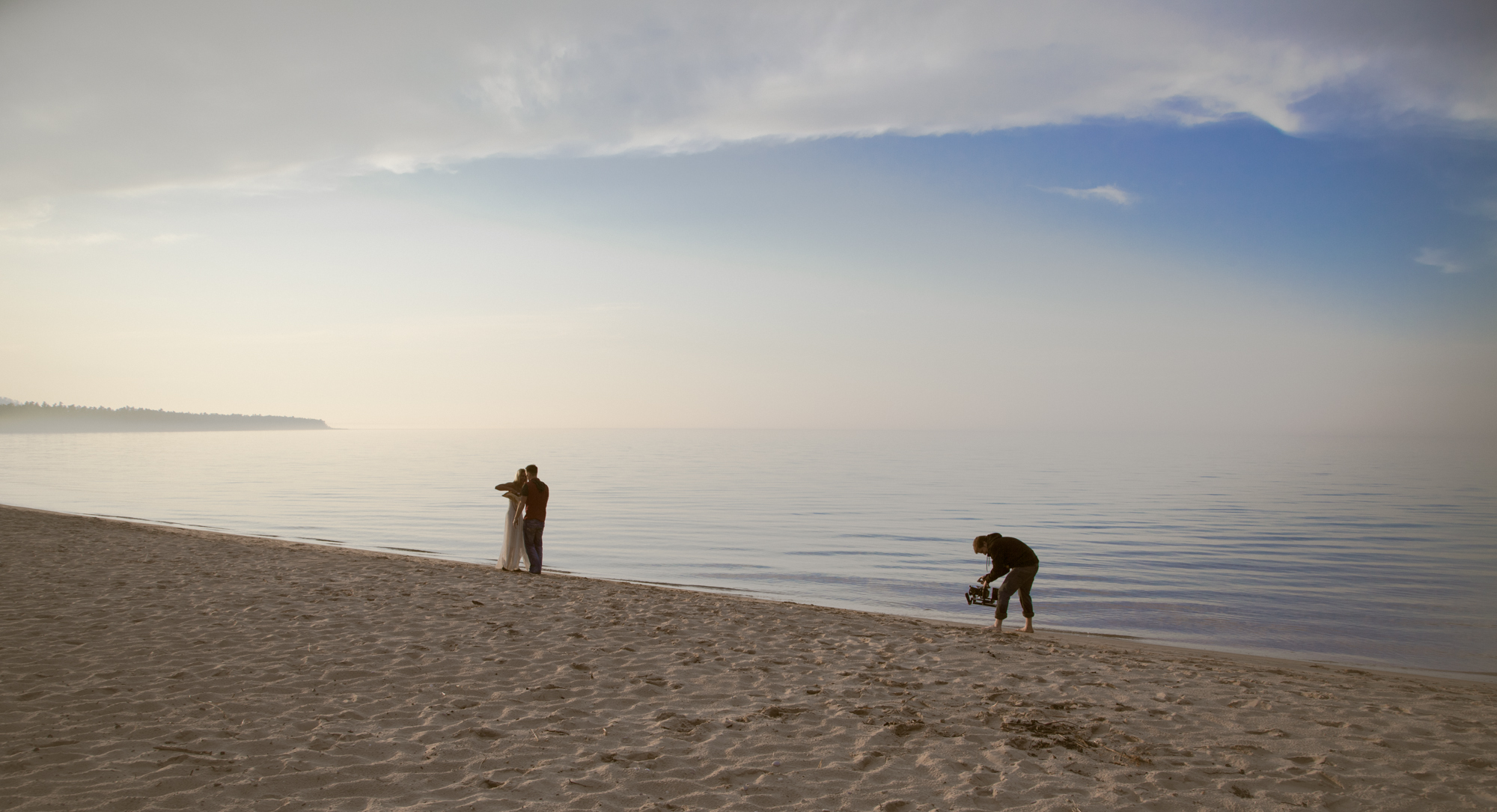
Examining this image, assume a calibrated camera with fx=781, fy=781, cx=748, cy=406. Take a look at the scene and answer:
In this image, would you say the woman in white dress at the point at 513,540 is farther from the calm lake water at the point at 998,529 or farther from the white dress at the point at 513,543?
the calm lake water at the point at 998,529

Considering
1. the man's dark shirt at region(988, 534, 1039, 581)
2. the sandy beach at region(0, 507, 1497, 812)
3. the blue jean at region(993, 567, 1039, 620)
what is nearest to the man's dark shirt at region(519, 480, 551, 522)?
the sandy beach at region(0, 507, 1497, 812)

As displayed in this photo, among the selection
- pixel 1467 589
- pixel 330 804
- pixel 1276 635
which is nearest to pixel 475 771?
pixel 330 804

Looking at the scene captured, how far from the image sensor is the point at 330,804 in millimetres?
4863

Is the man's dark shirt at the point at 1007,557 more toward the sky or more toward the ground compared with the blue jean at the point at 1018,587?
more toward the sky

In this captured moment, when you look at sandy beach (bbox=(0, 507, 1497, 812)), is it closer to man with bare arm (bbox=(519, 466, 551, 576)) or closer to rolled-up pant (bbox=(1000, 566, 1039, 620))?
rolled-up pant (bbox=(1000, 566, 1039, 620))

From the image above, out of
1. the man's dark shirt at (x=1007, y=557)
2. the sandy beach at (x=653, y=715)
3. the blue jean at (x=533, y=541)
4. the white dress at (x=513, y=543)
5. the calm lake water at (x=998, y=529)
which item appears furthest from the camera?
the white dress at (x=513, y=543)

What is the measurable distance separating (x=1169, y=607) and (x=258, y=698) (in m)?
15.3

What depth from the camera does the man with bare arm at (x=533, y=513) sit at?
15.4 m

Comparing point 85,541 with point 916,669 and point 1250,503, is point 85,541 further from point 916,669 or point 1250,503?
point 1250,503

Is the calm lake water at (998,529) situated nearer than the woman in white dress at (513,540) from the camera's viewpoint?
Yes

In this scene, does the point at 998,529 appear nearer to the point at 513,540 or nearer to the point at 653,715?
the point at 513,540

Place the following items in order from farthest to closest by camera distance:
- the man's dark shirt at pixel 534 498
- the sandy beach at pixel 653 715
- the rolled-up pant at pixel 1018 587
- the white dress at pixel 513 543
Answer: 1. the white dress at pixel 513 543
2. the man's dark shirt at pixel 534 498
3. the rolled-up pant at pixel 1018 587
4. the sandy beach at pixel 653 715

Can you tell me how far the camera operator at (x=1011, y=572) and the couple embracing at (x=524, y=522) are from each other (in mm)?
8561

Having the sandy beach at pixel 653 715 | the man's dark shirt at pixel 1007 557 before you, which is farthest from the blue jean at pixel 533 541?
the man's dark shirt at pixel 1007 557
